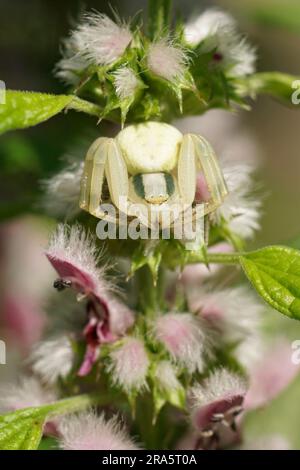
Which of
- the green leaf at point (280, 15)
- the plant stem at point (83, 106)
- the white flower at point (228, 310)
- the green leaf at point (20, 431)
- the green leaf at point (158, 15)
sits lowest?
the green leaf at point (20, 431)

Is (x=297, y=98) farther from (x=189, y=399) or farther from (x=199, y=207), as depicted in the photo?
(x=189, y=399)

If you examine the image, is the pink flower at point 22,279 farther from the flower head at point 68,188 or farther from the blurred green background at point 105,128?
the flower head at point 68,188

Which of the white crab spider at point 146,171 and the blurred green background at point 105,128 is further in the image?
the blurred green background at point 105,128

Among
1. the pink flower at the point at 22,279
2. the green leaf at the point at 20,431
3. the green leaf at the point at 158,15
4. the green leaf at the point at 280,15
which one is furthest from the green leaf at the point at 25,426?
the green leaf at the point at 280,15

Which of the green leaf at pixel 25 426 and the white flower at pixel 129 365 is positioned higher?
the white flower at pixel 129 365

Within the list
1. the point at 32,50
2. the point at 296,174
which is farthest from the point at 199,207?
the point at 296,174

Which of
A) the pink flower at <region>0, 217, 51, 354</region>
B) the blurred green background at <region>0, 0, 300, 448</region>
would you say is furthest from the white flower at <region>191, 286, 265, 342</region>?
the pink flower at <region>0, 217, 51, 354</region>

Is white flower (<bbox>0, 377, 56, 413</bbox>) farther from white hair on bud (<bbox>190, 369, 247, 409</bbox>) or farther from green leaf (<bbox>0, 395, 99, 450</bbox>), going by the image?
white hair on bud (<bbox>190, 369, 247, 409</bbox>)
